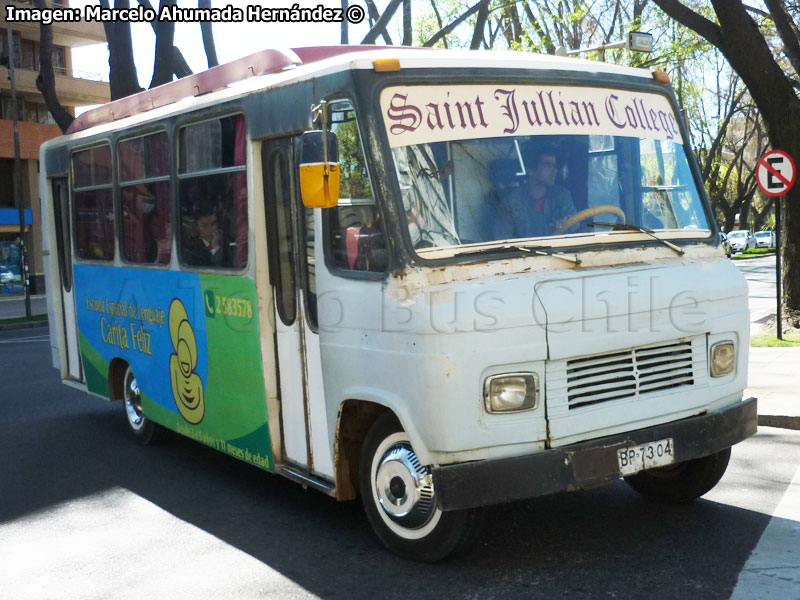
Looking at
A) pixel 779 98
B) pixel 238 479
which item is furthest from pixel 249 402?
pixel 779 98

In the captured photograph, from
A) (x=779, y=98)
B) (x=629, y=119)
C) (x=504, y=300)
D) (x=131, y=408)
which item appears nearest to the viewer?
(x=504, y=300)

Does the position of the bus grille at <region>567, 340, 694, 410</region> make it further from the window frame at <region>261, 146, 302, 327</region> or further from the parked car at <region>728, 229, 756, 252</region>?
the parked car at <region>728, 229, 756, 252</region>

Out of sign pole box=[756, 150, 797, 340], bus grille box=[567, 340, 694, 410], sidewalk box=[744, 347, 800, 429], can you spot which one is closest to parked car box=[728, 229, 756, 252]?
sign pole box=[756, 150, 797, 340]

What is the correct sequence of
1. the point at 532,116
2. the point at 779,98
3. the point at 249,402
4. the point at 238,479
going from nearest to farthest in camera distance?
the point at 532,116, the point at 249,402, the point at 238,479, the point at 779,98

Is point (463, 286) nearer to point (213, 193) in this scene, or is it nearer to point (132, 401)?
point (213, 193)

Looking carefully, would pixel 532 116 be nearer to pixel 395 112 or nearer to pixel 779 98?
pixel 395 112

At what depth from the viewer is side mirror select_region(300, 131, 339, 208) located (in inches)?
199

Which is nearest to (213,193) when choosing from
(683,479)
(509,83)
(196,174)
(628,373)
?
(196,174)

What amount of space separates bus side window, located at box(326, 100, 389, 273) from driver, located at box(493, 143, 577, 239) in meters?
0.61

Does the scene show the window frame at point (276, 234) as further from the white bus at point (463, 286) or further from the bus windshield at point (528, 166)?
the bus windshield at point (528, 166)

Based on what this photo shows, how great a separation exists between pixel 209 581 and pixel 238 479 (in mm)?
2282

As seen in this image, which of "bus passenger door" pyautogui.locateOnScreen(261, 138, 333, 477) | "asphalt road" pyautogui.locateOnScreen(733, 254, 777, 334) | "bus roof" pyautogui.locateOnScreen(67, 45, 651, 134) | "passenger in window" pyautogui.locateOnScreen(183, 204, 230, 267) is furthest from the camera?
"asphalt road" pyautogui.locateOnScreen(733, 254, 777, 334)

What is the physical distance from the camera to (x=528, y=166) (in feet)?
17.6

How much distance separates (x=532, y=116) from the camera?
5445 millimetres
